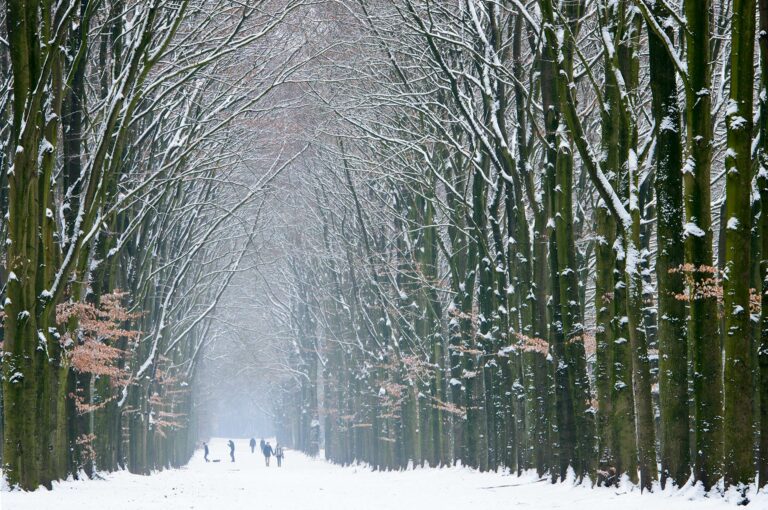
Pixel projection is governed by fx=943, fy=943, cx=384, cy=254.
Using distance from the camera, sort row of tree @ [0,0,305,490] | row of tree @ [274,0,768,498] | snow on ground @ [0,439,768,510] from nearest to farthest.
→ row of tree @ [274,0,768,498]
snow on ground @ [0,439,768,510]
row of tree @ [0,0,305,490]

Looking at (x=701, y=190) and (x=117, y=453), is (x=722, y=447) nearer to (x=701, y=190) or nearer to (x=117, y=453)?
(x=701, y=190)

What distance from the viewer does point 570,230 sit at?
54.8ft

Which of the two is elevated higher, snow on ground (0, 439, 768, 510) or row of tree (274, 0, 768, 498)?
row of tree (274, 0, 768, 498)

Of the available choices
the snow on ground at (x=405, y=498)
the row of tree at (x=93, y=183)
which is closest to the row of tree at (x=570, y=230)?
the snow on ground at (x=405, y=498)

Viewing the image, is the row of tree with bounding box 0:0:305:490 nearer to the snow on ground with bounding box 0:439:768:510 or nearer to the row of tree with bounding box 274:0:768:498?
the snow on ground with bounding box 0:439:768:510

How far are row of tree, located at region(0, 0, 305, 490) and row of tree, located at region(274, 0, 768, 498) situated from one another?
349cm

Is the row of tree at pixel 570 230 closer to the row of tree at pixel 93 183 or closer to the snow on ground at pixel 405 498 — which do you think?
the snow on ground at pixel 405 498

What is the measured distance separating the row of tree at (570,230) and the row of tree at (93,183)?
11.4 ft

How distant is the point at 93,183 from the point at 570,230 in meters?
8.55

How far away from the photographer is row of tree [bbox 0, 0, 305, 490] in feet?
48.3

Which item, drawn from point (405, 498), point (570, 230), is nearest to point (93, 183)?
point (405, 498)

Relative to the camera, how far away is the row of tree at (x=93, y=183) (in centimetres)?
1473

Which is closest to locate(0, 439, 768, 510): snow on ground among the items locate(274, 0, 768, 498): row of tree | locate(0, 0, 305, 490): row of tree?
locate(274, 0, 768, 498): row of tree

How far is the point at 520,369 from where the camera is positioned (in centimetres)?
2294
